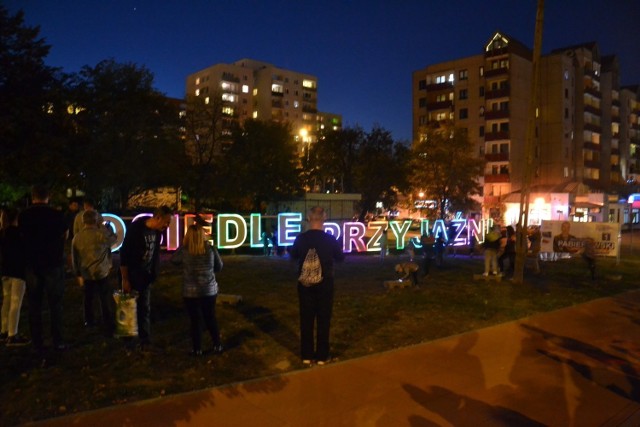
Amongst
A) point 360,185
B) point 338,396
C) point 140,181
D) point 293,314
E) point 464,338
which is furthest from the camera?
point 360,185

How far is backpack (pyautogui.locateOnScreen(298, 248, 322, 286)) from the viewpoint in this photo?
22.8 ft

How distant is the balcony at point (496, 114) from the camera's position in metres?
70.0

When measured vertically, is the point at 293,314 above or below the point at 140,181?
below

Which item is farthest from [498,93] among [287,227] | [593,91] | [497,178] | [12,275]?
[12,275]

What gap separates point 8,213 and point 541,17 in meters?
12.4

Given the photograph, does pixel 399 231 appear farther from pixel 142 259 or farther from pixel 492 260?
pixel 142 259

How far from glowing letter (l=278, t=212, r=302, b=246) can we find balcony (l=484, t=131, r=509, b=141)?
54557 mm

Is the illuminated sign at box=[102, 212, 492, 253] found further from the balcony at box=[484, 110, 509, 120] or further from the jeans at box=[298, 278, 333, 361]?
the balcony at box=[484, 110, 509, 120]

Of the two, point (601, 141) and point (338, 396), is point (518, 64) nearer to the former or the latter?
point (601, 141)

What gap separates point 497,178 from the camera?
6994 cm

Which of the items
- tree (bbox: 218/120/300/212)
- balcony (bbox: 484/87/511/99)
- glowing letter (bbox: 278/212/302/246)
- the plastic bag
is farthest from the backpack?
balcony (bbox: 484/87/511/99)

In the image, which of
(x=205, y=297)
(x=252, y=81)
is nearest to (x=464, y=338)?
(x=205, y=297)

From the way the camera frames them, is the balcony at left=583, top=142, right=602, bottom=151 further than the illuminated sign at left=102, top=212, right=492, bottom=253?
Yes

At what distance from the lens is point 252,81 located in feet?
414
